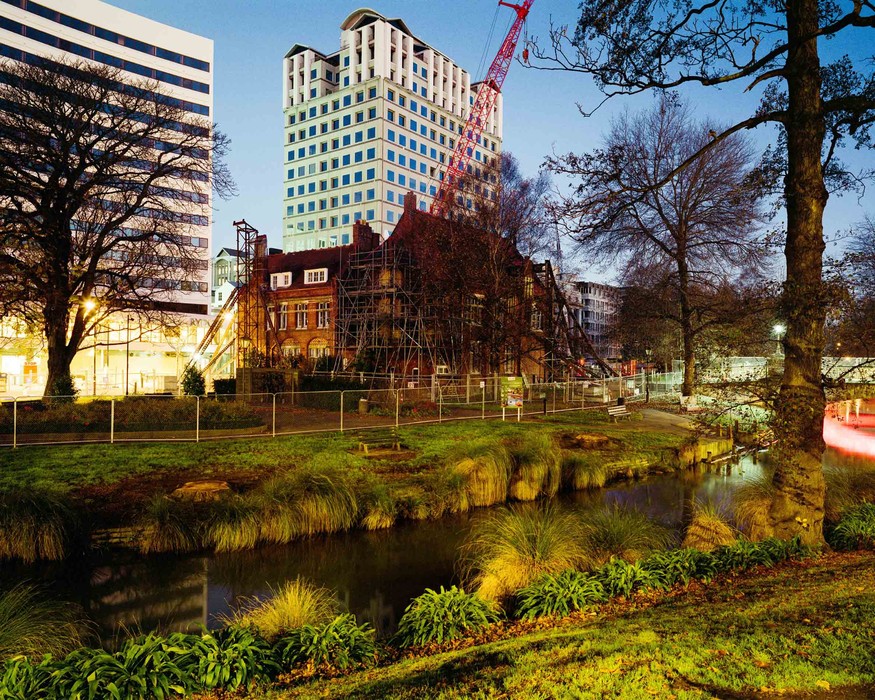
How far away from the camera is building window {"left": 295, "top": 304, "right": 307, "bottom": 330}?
48.1m

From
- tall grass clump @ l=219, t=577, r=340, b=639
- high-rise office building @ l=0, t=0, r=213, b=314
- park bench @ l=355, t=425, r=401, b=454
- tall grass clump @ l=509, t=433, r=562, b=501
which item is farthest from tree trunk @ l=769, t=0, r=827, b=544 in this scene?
high-rise office building @ l=0, t=0, r=213, b=314

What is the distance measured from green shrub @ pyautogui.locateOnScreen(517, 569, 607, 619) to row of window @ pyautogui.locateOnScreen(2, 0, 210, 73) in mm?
78631

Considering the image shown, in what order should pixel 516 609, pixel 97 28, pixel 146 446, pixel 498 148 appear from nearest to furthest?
pixel 516 609, pixel 146 446, pixel 97 28, pixel 498 148

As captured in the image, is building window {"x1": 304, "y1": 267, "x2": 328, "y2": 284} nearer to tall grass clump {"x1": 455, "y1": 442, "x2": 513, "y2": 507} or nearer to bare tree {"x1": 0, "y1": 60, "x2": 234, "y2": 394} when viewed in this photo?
bare tree {"x1": 0, "y1": 60, "x2": 234, "y2": 394}

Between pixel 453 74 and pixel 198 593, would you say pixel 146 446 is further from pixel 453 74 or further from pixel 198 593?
pixel 453 74

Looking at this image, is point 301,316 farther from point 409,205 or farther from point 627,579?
point 627,579

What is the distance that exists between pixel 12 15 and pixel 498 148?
251 feet

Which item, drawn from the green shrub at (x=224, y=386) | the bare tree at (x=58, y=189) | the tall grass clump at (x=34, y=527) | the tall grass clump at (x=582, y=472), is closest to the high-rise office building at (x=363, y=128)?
the green shrub at (x=224, y=386)

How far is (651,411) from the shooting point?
31.5 metres

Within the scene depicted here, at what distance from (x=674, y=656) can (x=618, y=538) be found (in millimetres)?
4572

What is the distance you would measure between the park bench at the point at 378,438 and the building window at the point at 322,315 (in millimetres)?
26069

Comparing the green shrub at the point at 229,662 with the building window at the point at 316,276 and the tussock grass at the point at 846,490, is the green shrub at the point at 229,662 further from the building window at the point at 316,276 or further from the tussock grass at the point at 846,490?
the building window at the point at 316,276

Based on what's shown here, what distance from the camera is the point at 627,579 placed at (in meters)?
6.92

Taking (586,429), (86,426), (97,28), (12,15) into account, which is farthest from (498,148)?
(86,426)
